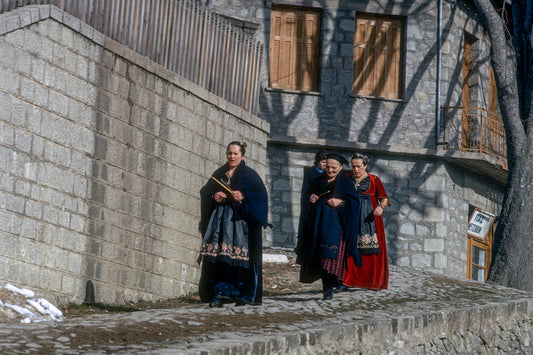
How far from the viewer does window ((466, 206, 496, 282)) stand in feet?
60.4

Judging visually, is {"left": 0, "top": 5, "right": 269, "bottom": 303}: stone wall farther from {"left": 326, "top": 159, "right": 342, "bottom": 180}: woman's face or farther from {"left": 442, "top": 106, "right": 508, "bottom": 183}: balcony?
{"left": 442, "top": 106, "right": 508, "bottom": 183}: balcony

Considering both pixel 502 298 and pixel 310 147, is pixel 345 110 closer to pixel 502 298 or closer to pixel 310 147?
pixel 310 147

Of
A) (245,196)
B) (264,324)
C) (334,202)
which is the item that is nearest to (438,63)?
(334,202)

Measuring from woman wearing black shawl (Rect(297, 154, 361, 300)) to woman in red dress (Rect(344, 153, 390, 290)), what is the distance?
525 mm

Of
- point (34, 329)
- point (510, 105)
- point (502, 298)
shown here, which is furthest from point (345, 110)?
point (34, 329)

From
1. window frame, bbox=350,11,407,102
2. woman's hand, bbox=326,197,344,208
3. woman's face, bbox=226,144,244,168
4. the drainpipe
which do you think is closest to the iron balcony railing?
the drainpipe

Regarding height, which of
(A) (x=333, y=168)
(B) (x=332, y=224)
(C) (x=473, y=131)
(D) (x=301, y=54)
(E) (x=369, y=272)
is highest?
(D) (x=301, y=54)

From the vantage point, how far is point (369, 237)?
10266mm

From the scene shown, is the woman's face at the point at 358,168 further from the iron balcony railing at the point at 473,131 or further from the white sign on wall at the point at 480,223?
the white sign on wall at the point at 480,223

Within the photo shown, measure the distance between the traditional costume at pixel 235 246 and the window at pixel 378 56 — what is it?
29.6ft

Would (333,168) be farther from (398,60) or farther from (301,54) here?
(398,60)

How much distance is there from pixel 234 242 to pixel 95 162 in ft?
4.91

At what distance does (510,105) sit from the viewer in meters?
14.3

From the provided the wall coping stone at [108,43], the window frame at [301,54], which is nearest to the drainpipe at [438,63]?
the window frame at [301,54]
